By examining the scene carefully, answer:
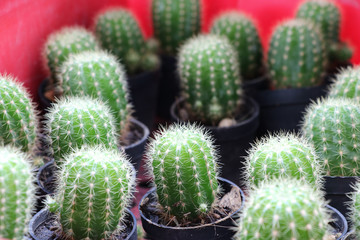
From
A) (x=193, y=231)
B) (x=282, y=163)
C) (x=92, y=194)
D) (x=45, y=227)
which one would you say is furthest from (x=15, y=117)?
(x=282, y=163)

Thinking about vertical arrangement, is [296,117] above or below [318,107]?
below

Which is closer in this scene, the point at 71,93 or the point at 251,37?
the point at 71,93

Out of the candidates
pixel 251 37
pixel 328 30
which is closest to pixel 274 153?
pixel 251 37

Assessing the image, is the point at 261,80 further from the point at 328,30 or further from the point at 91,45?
the point at 91,45

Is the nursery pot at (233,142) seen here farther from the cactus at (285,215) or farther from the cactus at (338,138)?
the cactus at (285,215)

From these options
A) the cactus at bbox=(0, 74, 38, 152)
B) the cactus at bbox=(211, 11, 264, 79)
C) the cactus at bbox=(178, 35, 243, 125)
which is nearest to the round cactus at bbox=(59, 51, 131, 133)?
the cactus at bbox=(0, 74, 38, 152)

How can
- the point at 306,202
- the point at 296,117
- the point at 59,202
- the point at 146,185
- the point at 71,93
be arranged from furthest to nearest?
the point at 296,117 → the point at 146,185 → the point at 71,93 → the point at 59,202 → the point at 306,202

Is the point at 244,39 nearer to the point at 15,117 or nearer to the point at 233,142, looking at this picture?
the point at 233,142
